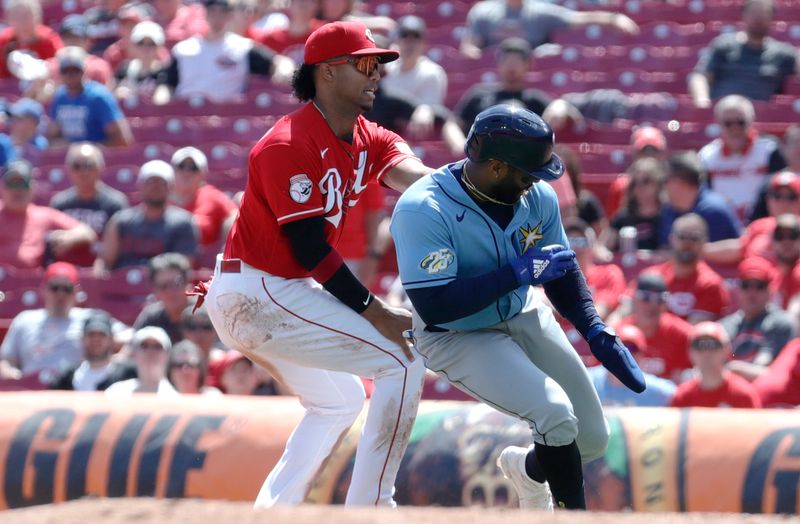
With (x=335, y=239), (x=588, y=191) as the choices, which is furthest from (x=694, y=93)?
(x=335, y=239)

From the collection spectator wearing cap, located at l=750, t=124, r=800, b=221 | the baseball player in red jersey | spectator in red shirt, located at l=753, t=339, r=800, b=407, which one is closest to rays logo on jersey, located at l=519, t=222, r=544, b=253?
the baseball player in red jersey

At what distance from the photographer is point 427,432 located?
6266 millimetres

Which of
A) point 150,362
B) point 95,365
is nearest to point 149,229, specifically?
point 95,365

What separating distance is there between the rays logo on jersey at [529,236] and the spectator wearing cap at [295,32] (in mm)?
7094

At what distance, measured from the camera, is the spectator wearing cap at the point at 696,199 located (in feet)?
28.3

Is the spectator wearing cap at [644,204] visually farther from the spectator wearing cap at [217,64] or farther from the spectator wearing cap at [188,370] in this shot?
the spectator wearing cap at [217,64]

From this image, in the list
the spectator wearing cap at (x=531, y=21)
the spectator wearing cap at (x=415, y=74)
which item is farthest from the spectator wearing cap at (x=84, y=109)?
the spectator wearing cap at (x=531, y=21)

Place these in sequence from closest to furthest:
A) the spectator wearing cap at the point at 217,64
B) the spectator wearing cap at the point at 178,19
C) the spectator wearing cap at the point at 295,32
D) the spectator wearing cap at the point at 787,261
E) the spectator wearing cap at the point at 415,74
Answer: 1. the spectator wearing cap at the point at 787,261
2. the spectator wearing cap at the point at 415,74
3. the spectator wearing cap at the point at 217,64
4. the spectator wearing cap at the point at 295,32
5. the spectator wearing cap at the point at 178,19

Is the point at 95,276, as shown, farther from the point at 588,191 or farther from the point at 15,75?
the point at 15,75

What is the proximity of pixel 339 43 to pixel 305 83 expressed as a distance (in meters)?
0.21

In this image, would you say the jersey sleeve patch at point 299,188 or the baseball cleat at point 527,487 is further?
the baseball cleat at point 527,487

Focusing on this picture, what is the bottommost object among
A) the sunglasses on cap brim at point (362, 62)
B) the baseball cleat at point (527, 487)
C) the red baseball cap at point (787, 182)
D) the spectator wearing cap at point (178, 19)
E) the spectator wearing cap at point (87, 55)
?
the spectator wearing cap at point (87, 55)

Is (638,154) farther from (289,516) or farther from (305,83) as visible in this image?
(289,516)

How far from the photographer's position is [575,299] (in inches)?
193
